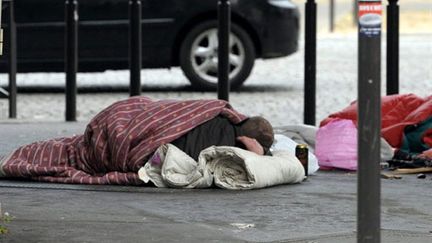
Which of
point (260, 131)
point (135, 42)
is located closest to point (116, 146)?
point (260, 131)

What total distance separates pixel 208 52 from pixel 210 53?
25mm

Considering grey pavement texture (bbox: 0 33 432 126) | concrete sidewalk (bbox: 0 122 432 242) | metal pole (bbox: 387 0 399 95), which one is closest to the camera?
concrete sidewalk (bbox: 0 122 432 242)

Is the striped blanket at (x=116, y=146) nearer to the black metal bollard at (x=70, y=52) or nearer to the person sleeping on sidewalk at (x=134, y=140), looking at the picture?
the person sleeping on sidewalk at (x=134, y=140)

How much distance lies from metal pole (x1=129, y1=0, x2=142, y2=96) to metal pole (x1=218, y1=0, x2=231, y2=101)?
2.53 ft

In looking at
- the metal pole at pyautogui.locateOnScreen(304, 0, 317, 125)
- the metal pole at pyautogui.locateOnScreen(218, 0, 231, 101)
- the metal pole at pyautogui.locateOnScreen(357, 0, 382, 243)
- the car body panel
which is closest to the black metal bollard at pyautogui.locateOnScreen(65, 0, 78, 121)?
the metal pole at pyautogui.locateOnScreen(218, 0, 231, 101)

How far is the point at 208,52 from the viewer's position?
12531 millimetres

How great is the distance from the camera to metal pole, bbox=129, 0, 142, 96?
404 inches

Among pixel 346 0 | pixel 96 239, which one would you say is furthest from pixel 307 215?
pixel 346 0

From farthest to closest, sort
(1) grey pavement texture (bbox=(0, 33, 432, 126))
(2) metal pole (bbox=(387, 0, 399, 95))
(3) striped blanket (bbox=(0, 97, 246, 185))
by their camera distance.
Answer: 1. (1) grey pavement texture (bbox=(0, 33, 432, 126))
2. (2) metal pole (bbox=(387, 0, 399, 95))
3. (3) striped blanket (bbox=(0, 97, 246, 185))

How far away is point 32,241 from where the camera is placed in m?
5.13

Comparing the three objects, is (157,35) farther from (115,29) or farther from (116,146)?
(116,146)

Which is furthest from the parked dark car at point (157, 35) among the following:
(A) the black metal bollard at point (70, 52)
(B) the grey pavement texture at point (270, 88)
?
(A) the black metal bollard at point (70, 52)

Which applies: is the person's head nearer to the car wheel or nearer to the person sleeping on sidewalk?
the person sleeping on sidewalk

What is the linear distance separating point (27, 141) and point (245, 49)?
4.21m
